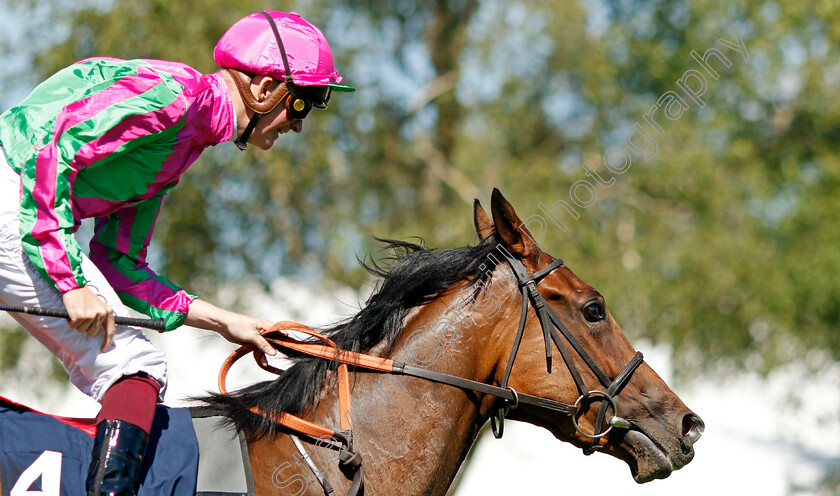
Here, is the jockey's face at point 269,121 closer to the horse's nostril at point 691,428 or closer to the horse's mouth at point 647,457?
the horse's mouth at point 647,457

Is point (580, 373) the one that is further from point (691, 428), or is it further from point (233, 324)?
point (233, 324)

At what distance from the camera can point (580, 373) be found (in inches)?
114

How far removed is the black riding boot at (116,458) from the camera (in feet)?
7.45

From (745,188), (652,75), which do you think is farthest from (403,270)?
(745,188)

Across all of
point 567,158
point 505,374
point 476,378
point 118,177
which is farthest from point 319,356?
point 567,158

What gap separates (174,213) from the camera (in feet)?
28.2

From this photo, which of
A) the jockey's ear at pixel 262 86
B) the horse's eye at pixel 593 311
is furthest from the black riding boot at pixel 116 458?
the horse's eye at pixel 593 311

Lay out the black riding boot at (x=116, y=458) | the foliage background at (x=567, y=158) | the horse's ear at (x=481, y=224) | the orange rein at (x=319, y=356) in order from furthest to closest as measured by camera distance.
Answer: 1. the foliage background at (x=567, y=158)
2. the horse's ear at (x=481, y=224)
3. the orange rein at (x=319, y=356)
4. the black riding boot at (x=116, y=458)

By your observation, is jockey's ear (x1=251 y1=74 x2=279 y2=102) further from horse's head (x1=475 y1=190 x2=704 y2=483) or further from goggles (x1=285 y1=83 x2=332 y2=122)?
horse's head (x1=475 y1=190 x2=704 y2=483)

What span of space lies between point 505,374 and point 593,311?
44cm

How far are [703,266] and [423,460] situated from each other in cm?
807

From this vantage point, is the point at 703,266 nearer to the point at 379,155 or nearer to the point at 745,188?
the point at 745,188

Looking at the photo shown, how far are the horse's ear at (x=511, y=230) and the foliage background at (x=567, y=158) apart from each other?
5788mm

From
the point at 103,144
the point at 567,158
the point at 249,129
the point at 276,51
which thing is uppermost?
the point at 567,158
